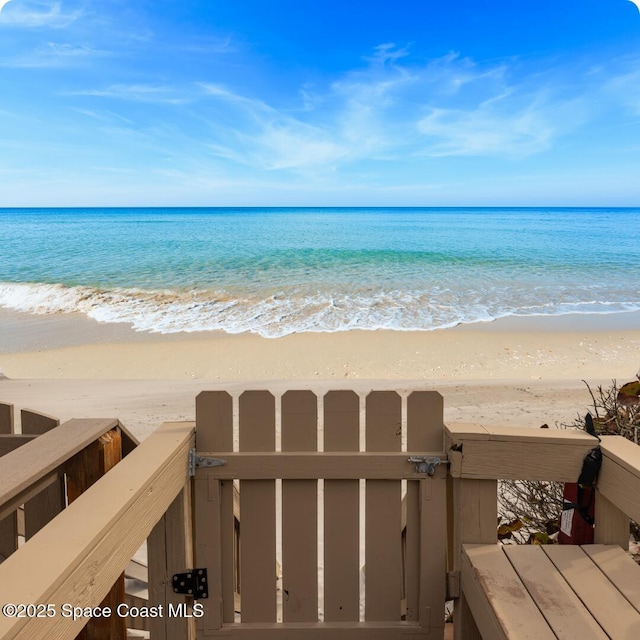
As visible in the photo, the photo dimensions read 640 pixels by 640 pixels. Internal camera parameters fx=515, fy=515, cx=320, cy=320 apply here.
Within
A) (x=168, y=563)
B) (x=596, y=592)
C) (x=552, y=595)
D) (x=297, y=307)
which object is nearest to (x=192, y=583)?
(x=168, y=563)

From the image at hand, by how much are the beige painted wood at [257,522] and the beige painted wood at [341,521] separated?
0.66ft

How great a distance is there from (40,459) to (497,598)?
1.36 metres

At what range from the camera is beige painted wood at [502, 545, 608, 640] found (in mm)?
1358

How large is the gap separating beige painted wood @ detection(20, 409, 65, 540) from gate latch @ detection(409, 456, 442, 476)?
1188mm

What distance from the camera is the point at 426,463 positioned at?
1.82 meters

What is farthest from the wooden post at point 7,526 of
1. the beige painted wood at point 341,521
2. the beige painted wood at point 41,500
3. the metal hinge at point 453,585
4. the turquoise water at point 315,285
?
the turquoise water at point 315,285

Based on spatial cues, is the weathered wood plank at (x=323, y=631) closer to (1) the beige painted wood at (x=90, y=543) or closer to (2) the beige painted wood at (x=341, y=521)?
(2) the beige painted wood at (x=341, y=521)

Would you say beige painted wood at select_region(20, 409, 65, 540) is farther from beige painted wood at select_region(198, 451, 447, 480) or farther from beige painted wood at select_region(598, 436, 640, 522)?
beige painted wood at select_region(598, 436, 640, 522)

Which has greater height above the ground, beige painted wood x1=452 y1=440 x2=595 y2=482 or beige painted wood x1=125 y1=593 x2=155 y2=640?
beige painted wood x1=452 y1=440 x2=595 y2=482

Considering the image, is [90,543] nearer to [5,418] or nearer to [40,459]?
[40,459]

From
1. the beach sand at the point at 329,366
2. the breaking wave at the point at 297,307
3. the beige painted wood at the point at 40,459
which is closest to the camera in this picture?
the beige painted wood at the point at 40,459

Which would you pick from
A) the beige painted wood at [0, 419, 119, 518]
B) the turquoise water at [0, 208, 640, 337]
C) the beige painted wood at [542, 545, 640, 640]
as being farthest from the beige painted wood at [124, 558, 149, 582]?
the turquoise water at [0, 208, 640, 337]

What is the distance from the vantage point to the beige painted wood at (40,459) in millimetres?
1291

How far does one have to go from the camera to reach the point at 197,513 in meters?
1.85
